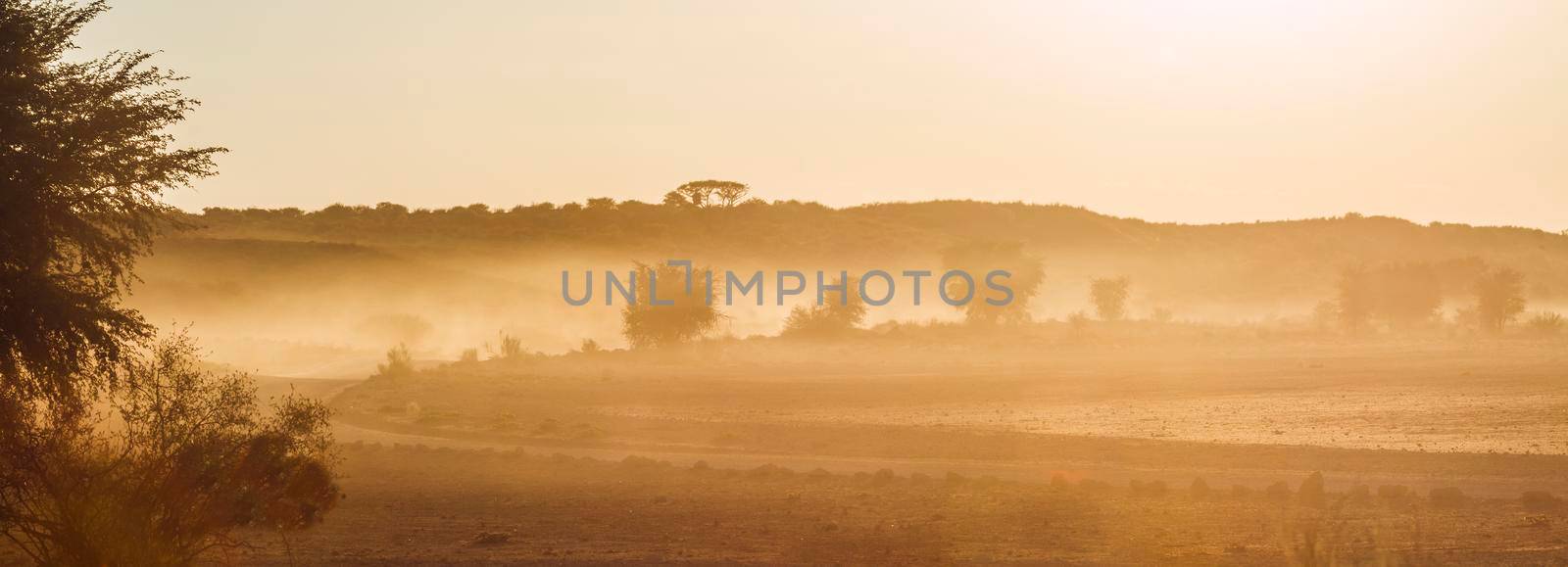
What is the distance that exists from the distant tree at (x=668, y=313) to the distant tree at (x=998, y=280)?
13.6m

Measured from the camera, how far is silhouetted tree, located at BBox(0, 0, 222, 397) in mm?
11047

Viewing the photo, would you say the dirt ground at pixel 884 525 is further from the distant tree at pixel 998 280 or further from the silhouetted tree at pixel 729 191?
the silhouetted tree at pixel 729 191

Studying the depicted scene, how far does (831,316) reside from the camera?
2195 inches

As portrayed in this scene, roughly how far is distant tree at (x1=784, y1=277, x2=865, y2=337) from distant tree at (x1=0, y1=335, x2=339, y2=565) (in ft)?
140

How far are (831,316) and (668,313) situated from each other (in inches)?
334

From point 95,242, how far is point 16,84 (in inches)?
65.5

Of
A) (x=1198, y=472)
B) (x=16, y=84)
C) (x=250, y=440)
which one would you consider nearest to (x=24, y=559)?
(x=250, y=440)

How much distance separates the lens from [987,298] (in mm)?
60719

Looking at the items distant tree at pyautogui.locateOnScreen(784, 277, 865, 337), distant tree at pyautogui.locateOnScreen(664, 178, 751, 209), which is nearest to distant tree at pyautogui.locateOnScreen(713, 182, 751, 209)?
distant tree at pyautogui.locateOnScreen(664, 178, 751, 209)

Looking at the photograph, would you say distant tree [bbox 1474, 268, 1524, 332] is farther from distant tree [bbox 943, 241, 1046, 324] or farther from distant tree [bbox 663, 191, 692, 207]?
distant tree [bbox 663, 191, 692, 207]

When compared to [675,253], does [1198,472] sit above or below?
below

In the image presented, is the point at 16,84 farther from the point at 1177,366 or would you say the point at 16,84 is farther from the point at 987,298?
the point at 987,298

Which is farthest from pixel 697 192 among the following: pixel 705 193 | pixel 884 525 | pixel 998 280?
pixel 884 525

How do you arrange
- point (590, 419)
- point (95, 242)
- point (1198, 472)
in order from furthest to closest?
point (590, 419) → point (1198, 472) → point (95, 242)
